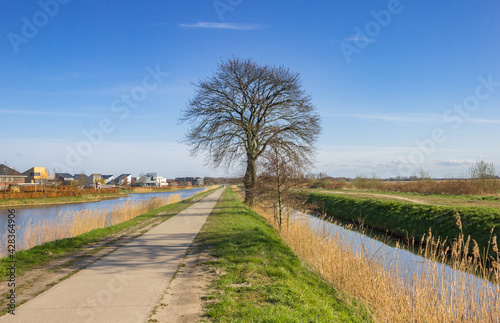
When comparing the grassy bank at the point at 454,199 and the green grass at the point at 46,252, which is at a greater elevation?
the grassy bank at the point at 454,199

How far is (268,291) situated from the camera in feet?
18.6

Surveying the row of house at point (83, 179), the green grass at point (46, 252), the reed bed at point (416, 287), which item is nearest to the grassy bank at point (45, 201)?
the row of house at point (83, 179)

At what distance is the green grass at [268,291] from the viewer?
4680 mm

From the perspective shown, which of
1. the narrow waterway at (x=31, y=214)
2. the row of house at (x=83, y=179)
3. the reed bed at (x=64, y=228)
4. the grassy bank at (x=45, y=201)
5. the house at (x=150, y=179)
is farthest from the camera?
the house at (x=150, y=179)

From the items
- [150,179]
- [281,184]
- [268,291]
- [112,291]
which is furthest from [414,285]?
[150,179]

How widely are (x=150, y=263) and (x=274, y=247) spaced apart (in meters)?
3.74

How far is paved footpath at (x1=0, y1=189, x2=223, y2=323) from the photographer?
14.9 ft

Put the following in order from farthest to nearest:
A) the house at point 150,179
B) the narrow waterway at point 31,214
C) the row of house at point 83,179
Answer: the house at point 150,179 → the row of house at point 83,179 → the narrow waterway at point 31,214

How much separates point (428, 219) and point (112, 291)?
15.2m

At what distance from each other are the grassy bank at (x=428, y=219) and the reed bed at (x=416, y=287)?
264cm

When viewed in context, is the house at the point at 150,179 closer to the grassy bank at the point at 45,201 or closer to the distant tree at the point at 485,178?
the grassy bank at the point at 45,201

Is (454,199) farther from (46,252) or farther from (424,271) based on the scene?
(46,252)

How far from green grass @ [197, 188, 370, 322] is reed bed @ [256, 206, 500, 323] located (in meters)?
0.48

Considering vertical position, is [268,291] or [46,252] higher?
[46,252]
